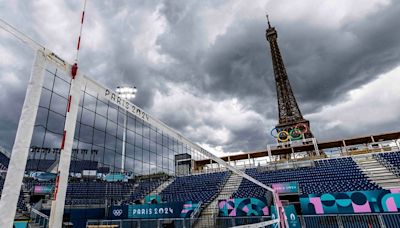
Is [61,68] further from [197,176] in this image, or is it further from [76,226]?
[197,176]

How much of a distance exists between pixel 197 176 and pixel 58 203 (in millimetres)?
25799

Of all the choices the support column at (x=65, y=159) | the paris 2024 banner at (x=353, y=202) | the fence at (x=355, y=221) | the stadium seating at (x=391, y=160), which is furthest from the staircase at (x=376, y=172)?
the support column at (x=65, y=159)

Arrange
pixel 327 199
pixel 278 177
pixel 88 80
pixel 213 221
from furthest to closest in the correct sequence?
1. pixel 278 177
2. pixel 213 221
3. pixel 327 199
4. pixel 88 80

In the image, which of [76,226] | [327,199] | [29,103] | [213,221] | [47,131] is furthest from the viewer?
[76,226]

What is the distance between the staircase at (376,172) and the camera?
1529cm

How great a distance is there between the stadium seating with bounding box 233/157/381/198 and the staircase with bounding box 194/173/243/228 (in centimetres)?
90

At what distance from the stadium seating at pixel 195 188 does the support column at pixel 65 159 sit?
1763 cm

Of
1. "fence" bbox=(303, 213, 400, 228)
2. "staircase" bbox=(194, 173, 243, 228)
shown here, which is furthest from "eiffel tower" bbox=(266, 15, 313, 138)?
"fence" bbox=(303, 213, 400, 228)

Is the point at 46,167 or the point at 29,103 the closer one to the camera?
the point at 29,103

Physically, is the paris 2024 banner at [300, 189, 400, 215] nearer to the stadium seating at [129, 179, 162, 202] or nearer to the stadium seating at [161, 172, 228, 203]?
the stadium seating at [161, 172, 228, 203]

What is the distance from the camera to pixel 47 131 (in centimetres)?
315

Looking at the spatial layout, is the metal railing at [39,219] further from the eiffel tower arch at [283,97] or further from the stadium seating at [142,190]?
the eiffel tower arch at [283,97]

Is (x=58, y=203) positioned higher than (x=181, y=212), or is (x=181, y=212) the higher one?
(x=58, y=203)

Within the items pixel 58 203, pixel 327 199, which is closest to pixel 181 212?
pixel 327 199
